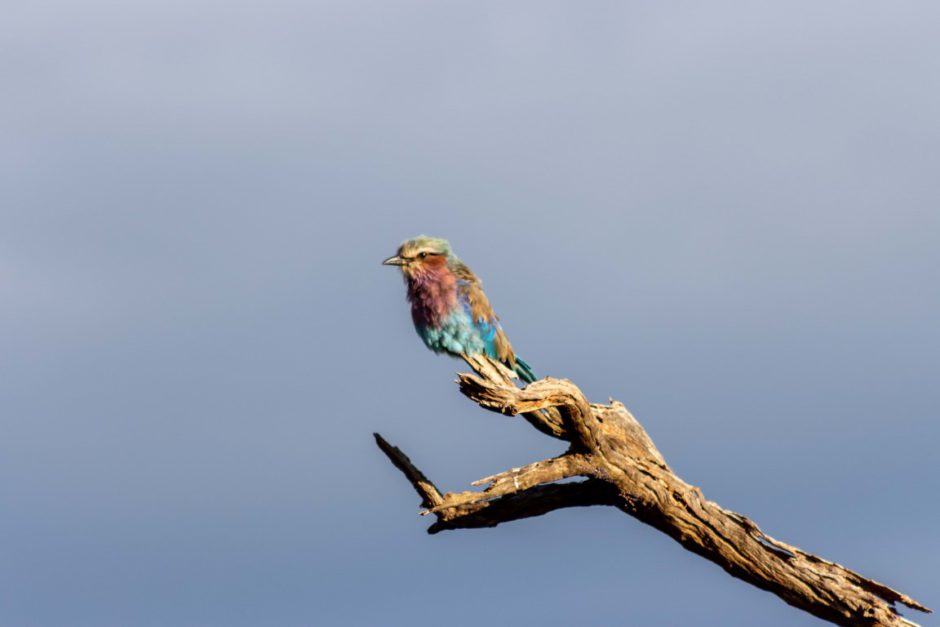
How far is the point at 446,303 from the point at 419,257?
569 mm

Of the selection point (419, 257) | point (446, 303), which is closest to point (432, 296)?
point (446, 303)

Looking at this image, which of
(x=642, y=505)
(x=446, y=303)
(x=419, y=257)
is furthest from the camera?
(x=419, y=257)

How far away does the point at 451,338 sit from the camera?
11367mm

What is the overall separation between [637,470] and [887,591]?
2103 mm

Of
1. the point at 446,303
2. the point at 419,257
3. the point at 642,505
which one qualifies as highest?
the point at 419,257

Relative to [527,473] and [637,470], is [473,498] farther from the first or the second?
[637,470]

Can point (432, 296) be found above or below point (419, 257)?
below

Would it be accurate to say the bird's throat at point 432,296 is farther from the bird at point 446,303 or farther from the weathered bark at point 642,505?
the weathered bark at point 642,505

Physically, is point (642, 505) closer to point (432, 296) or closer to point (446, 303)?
point (446, 303)

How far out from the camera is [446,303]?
11.3 m

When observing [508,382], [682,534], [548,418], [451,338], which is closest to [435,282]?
[451,338]

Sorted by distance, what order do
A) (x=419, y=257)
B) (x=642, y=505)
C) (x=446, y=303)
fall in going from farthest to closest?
(x=419, y=257) < (x=446, y=303) < (x=642, y=505)

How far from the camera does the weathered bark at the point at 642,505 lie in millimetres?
8805

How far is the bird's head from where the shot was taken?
11492mm
